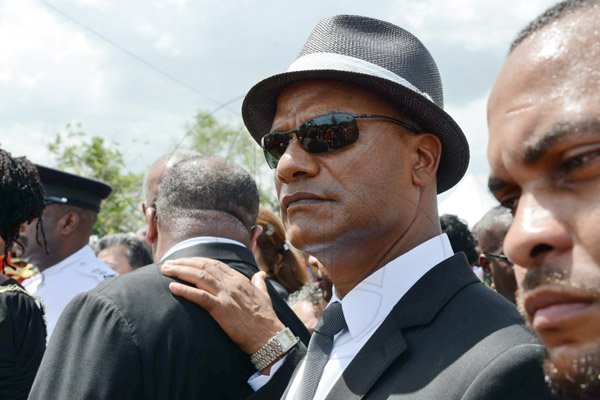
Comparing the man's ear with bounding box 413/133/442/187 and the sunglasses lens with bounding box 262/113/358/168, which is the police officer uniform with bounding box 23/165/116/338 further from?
the man's ear with bounding box 413/133/442/187

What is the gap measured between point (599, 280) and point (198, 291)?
5.44 ft

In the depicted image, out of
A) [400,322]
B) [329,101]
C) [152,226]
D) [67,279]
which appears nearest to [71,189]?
[67,279]

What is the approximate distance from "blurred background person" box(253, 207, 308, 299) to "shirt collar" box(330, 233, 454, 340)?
3.08m

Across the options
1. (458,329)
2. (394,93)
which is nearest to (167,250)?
(394,93)

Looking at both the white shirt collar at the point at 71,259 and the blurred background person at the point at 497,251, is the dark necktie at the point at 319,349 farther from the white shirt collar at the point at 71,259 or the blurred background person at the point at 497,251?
the white shirt collar at the point at 71,259

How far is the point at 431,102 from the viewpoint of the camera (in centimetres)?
236

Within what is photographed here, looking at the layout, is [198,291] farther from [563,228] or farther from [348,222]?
[563,228]

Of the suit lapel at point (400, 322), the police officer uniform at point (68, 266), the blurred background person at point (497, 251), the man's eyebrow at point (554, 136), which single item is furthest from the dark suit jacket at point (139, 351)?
the police officer uniform at point (68, 266)

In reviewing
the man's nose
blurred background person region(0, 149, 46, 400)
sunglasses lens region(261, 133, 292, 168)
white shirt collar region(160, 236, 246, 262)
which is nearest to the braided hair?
blurred background person region(0, 149, 46, 400)

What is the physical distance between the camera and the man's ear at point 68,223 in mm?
5695

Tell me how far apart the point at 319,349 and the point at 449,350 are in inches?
18.4

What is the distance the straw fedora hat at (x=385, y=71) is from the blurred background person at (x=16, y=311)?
1.55m

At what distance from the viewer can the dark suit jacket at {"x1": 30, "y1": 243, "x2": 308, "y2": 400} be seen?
7.63 ft

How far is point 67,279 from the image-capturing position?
18.2 ft
